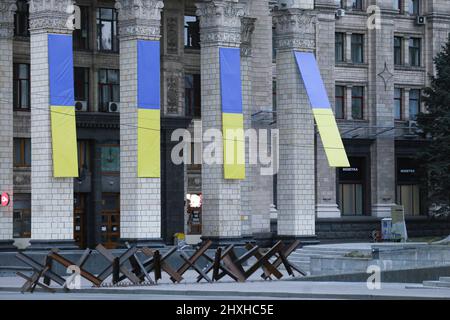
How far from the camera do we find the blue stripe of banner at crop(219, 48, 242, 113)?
189 feet

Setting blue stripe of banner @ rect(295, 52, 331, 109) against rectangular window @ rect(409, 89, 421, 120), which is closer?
blue stripe of banner @ rect(295, 52, 331, 109)

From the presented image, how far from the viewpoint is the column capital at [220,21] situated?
5791cm

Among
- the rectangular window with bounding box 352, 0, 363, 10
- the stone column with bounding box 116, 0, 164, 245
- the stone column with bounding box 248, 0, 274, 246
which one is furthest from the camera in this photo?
the rectangular window with bounding box 352, 0, 363, 10

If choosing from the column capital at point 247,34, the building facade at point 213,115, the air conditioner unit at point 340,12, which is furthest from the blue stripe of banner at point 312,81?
the air conditioner unit at point 340,12

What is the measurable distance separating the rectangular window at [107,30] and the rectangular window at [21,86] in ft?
12.8

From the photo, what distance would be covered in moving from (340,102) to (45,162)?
2413 cm

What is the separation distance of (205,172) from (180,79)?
7030 millimetres

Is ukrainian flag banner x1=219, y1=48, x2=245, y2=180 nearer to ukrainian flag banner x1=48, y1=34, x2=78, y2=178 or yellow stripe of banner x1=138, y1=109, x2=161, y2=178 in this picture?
yellow stripe of banner x1=138, y1=109, x2=161, y2=178

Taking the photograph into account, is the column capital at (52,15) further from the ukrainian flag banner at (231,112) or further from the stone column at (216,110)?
the ukrainian flag banner at (231,112)

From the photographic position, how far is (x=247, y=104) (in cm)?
6356

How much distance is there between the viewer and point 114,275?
3984 centimetres

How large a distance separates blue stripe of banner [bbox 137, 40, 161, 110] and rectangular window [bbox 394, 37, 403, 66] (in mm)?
23431

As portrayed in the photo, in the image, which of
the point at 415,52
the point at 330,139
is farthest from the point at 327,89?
the point at 330,139

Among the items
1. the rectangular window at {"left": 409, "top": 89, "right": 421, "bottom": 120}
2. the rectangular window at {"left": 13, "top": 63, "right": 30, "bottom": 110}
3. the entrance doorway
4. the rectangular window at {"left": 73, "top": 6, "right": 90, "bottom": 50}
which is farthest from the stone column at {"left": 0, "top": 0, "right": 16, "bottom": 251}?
the rectangular window at {"left": 409, "top": 89, "right": 421, "bottom": 120}
